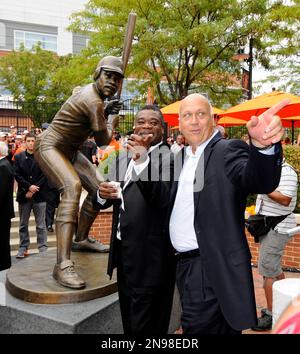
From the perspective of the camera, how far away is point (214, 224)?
2.18 meters

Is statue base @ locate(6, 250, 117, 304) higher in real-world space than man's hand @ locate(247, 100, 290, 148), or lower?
lower

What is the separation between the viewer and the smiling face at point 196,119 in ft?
7.81

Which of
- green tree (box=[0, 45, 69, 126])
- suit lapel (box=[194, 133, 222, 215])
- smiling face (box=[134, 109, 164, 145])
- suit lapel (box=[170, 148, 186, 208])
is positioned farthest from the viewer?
green tree (box=[0, 45, 69, 126])

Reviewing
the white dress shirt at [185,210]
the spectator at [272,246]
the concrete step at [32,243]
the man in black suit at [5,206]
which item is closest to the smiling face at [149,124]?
the white dress shirt at [185,210]

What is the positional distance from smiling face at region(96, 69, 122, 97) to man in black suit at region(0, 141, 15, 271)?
2.31 m

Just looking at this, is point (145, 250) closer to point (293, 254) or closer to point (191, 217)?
point (191, 217)

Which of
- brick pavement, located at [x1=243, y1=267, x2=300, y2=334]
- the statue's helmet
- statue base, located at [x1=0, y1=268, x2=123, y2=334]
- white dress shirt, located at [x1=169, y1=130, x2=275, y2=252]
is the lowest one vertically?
brick pavement, located at [x1=243, y1=267, x2=300, y2=334]

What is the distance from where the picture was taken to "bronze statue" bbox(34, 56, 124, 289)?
350cm

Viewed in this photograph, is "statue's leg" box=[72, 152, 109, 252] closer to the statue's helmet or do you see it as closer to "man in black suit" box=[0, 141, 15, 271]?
the statue's helmet

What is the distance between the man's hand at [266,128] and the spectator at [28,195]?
563 cm

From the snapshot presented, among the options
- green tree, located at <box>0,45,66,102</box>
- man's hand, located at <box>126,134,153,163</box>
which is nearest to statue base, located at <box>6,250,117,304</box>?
man's hand, located at <box>126,134,153,163</box>

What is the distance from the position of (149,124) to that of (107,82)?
96 centimetres

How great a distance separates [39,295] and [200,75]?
14049 millimetres

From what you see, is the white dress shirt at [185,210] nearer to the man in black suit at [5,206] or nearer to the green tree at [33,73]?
the man in black suit at [5,206]
